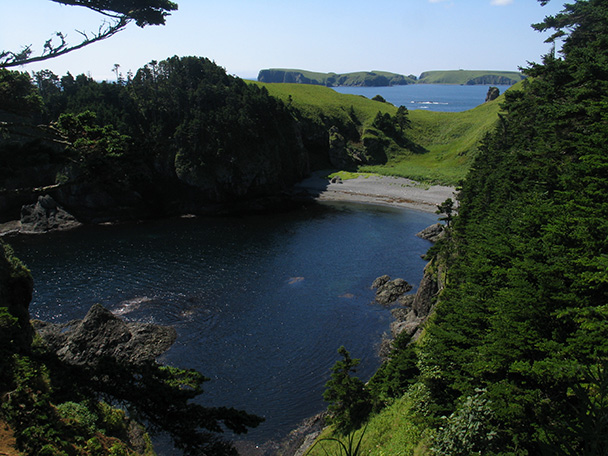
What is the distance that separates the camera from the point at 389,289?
173ft

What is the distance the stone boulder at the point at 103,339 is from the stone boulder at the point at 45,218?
1624 inches

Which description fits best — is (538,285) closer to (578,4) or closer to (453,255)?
(453,255)

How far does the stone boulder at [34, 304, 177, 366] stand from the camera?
38469mm

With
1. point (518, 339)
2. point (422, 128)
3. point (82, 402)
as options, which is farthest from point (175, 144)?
point (422, 128)

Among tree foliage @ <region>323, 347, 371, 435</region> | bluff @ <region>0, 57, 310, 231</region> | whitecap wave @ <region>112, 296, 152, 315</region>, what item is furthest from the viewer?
bluff @ <region>0, 57, 310, 231</region>

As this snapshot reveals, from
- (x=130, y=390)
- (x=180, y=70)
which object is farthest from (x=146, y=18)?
A: (x=180, y=70)

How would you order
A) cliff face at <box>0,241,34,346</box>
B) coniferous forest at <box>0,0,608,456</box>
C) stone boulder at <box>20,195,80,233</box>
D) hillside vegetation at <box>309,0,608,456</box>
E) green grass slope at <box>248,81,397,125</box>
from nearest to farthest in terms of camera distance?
A: coniferous forest at <box>0,0,608,456</box> < hillside vegetation at <box>309,0,608,456</box> < cliff face at <box>0,241,34,346</box> < stone boulder at <box>20,195,80,233</box> < green grass slope at <box>248,81,397,125</box>

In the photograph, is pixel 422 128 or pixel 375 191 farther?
pixel 422 128

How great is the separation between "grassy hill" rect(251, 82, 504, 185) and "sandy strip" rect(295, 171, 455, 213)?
5320mm

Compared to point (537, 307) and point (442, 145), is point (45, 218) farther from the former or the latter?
point (442, 145)

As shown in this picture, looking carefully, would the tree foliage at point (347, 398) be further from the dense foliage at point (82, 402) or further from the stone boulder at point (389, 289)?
the stone boulder at point (389, 289)

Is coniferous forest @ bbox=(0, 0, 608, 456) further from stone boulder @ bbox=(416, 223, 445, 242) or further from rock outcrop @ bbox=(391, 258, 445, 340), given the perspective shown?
stone boulder @ bbox=(416, 223, 445, 242)

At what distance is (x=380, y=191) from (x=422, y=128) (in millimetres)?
59616

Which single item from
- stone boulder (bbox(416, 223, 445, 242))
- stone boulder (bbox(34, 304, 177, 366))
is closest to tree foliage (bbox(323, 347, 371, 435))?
stone boulder (bbox(34, 304, 177, 366))
